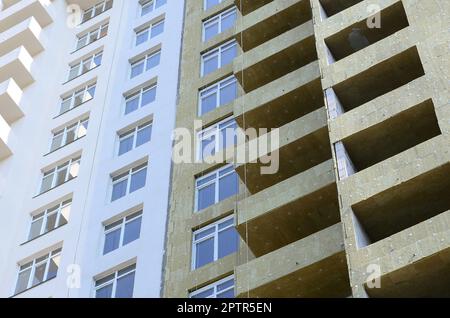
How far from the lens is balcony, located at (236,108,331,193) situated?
2603 cm

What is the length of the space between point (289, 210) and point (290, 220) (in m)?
0.49

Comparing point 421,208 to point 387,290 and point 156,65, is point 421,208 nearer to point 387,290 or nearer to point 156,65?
point 387,290

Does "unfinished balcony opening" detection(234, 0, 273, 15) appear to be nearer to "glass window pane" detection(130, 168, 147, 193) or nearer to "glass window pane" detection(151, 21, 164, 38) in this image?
"glass window pane" detection(151, 21, 164, 38)

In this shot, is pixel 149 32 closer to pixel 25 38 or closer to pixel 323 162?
pixel 25 38

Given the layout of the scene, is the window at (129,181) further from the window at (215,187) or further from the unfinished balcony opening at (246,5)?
the unfinished balcony opening at (246,5)

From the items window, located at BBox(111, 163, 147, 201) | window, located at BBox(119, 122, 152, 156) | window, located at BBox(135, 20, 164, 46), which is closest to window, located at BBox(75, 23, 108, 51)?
window, located at BBox(135, 20, 164, 46)

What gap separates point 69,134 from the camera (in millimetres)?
33719

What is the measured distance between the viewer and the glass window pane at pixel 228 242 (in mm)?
25516

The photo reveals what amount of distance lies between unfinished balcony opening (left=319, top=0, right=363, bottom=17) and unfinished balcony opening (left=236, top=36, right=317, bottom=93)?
41.6 inches

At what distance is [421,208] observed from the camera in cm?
2227

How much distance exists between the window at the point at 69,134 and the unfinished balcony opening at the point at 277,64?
22.2 ft

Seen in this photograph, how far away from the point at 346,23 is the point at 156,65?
371 inches

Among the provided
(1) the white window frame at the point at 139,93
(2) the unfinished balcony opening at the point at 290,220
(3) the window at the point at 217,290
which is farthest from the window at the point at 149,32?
(3) the window at the point at 217,290

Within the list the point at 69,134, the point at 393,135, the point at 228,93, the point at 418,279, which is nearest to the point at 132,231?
the point at 228,93
